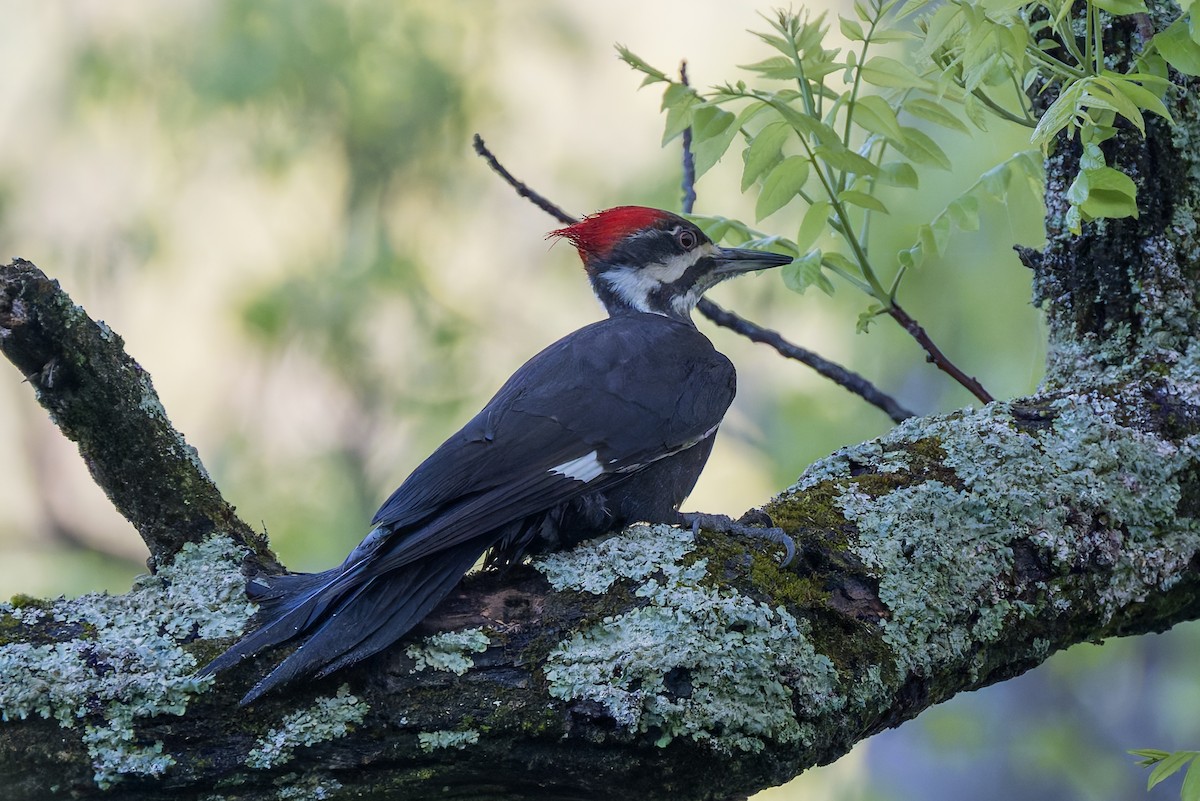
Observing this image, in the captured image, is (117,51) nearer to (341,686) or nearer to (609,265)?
(609,265)

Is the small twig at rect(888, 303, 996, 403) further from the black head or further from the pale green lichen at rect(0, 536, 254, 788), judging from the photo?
the pale green lichen at rect(0, 536, 254, 788)

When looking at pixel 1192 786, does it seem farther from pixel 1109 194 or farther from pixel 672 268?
pixel 672 268

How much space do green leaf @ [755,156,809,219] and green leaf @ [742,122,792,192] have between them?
30mm

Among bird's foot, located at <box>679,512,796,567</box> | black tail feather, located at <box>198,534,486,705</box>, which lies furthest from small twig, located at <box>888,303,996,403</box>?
black tail feather, located at <box>198,534,486,705</box>

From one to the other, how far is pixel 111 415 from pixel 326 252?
2.73 metres

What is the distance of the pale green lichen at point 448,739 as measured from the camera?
1.63m

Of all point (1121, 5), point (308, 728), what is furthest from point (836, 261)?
point (308, 728)

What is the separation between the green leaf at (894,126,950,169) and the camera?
2385 mm

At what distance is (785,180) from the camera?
2289 mm

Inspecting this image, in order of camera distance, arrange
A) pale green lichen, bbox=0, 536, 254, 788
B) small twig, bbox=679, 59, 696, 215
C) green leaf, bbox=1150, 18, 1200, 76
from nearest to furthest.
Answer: pale green lichen, bbox=0, 536, 254, 788 → green leaf, bbox=1150, 18, 1200, 76 → small twig, bbox=679, 59, 696, 215

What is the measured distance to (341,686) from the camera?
168 cm

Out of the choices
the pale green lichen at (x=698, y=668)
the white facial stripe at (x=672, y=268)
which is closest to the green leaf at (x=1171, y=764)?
the pale green lichen at (x=698, y=668)

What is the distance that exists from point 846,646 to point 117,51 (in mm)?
4079

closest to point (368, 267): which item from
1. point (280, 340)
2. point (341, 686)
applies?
point (280, 340)
